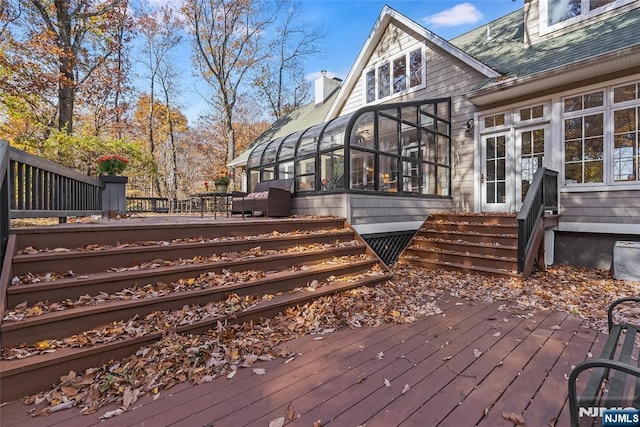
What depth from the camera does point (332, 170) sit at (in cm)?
607

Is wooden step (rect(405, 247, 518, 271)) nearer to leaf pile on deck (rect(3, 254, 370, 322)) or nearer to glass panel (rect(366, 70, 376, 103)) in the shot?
leaf pile on deck (rect(3, 254, 370, 322))

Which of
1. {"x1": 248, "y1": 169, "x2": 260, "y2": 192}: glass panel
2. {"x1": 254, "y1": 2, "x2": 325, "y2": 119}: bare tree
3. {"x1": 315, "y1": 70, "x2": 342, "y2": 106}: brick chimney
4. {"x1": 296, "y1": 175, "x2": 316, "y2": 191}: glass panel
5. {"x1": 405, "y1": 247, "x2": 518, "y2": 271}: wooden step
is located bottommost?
{"x1": 405, "y1": 247, "x2": 518, "y2": 271}: wooden step

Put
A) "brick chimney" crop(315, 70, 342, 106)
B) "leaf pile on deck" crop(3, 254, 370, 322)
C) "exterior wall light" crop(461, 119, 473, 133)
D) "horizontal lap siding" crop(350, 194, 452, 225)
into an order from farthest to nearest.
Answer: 1. "brick chimney" crop(315, 70, 342, 106)
2. "exterior wall light" crop(461, 119, 473, 133)
3. "horizontal lap siding" crop(350, 194, 452, 225)
4. "leaf pile on deck" crop(3, 254, 370, 322)

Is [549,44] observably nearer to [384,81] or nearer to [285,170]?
[384,81]

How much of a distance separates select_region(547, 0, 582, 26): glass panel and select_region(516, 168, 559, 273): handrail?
12.9ft

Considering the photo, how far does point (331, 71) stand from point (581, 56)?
1068cm

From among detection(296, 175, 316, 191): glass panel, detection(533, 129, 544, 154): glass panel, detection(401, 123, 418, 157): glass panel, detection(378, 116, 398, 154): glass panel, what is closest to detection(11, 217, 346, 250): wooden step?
detection(296, 175, 316, 191): glass panel

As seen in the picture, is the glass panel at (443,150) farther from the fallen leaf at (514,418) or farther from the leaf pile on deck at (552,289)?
the fallen leaf at (514,418)

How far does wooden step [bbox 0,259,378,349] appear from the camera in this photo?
2133 millimetres

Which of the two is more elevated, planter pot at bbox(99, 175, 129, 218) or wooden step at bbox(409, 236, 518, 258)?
planter pot at bbox(99, 175, 129, 218)

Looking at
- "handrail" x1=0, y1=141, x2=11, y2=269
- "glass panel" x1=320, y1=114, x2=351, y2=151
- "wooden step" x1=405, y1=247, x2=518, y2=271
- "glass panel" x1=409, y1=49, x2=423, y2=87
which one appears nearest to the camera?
"handrail" x1=0, y1=141, x2=11, y2=269

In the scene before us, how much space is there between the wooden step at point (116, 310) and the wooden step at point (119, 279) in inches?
7.7

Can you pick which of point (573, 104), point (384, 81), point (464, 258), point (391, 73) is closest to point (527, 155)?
point (573, 104)

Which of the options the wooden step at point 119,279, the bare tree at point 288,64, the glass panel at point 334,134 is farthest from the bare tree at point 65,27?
the wooden step at point 119,279
